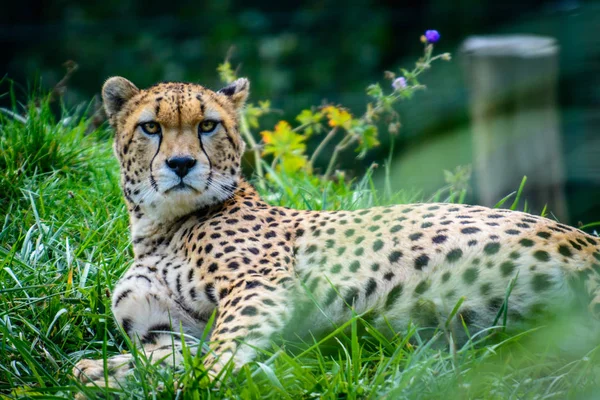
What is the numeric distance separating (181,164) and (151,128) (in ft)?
0.66

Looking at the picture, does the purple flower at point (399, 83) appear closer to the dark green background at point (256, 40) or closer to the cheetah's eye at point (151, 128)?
the cheetah's eye at point (151, 128)

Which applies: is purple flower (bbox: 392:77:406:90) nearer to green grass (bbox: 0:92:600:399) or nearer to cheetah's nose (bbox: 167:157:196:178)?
green grass (bbox: 0:92:600:399)

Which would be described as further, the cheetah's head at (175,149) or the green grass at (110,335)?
the cheetah's head at (175,149)

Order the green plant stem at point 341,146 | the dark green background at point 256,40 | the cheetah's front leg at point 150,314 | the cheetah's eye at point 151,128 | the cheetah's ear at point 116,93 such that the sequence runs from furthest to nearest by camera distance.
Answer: the dark green background at point 256,40 → the green plant stem at point 341,146 → the cheetah's ear at point 116,93 → the cheetah's eye at point 151,128 → the cheetah's front leg at point 150,314

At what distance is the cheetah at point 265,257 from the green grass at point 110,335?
0.29 ft

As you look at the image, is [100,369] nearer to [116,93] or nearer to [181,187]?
[181,187]

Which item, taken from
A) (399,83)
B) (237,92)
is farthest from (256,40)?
(237,92)

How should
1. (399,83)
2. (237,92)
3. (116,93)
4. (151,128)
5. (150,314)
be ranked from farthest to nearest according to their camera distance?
(399,83) → (237,92) → (116,93) → (151,128) → (150,314)

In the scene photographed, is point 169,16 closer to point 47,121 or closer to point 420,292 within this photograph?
point 47,121

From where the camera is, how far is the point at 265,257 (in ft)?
8.87

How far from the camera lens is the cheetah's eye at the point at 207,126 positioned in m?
2.87

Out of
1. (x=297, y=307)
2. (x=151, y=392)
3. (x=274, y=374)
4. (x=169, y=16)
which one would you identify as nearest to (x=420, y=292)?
(x=297, y=307)

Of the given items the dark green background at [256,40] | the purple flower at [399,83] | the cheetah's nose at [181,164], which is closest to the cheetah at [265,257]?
the cheetah's nose at [181,164]

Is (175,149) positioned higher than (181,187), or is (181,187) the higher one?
(175,149)
